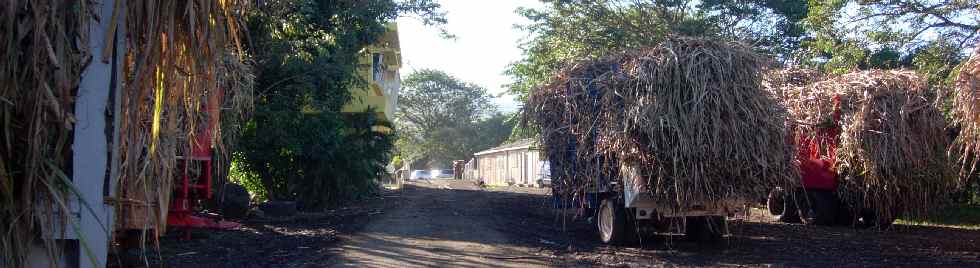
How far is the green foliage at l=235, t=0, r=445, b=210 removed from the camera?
51.1 ft

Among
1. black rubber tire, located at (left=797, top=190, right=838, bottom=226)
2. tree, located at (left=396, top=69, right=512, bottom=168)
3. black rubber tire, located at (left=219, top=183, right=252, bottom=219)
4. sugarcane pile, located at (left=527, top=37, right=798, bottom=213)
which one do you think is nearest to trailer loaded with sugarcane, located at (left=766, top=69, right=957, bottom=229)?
black rubber tire, located at (left=797, top=190, right=838, bottom=226)

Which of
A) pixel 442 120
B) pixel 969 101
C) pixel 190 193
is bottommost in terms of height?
pixel 190 193

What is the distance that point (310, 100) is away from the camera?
16500 mm

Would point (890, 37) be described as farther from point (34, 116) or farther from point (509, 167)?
point (509, 167)

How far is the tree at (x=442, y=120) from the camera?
71.2 meters

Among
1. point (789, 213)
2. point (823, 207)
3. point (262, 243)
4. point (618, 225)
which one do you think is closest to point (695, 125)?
point (618, 225)

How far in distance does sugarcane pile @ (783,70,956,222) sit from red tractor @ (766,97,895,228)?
1.30 feet

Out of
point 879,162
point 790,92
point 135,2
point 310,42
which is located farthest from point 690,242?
point 135,2

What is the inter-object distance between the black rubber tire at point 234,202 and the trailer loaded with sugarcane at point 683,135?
7.19 metres

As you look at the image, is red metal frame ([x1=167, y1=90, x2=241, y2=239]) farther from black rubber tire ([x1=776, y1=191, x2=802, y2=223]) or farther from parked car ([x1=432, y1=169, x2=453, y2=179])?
parked car ([x1=432, y1=169, x2=453, y2=179])

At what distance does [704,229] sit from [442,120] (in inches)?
2384

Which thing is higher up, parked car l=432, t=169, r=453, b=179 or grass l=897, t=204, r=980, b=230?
parked car l=432, t=169, r=453, b=179

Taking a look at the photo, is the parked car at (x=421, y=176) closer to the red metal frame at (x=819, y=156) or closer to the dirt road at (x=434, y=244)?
the dirt road at (x=434, y=244)

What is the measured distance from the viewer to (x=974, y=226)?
53.8ft
